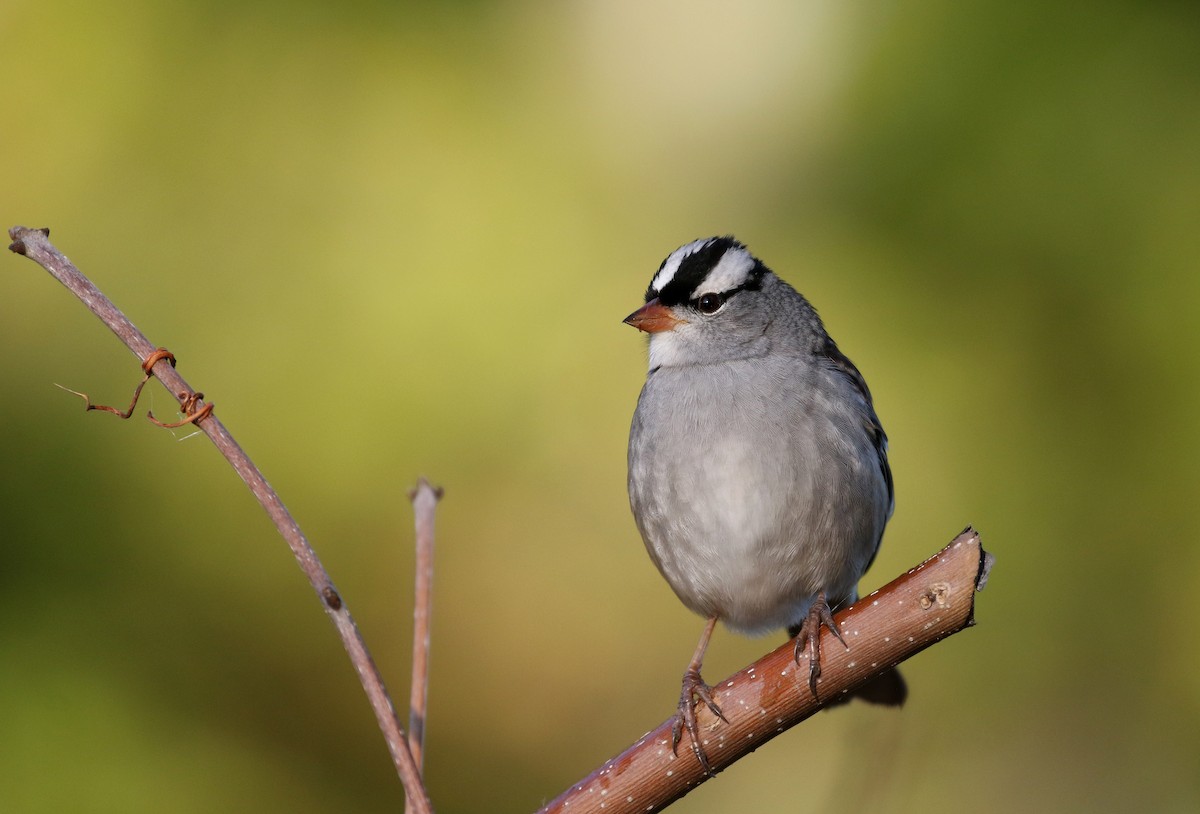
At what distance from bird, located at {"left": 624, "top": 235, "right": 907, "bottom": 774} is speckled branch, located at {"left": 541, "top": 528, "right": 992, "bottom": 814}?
40 cm

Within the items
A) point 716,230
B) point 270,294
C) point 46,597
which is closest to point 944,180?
point 716,230

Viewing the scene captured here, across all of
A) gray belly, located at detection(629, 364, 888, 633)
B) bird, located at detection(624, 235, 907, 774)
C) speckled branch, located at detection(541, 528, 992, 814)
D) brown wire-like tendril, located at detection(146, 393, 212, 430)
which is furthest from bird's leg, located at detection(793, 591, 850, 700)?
brown wire-like tendril, located at detection(146, 393, 212, 430)

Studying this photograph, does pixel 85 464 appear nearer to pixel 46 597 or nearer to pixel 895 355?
pixel 46 597

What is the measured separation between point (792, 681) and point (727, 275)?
50.2 inches

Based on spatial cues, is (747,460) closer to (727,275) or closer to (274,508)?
(727,275)

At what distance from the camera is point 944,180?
3.24 metres

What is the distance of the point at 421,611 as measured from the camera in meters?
1.18

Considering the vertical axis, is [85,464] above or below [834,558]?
above

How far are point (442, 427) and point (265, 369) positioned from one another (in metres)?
0.50

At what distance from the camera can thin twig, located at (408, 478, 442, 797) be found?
1.16m

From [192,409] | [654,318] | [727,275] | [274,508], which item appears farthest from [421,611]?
[727,275]

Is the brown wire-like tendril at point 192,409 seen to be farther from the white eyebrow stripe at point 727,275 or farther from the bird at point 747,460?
the white eyebrow stripe at point 727,275

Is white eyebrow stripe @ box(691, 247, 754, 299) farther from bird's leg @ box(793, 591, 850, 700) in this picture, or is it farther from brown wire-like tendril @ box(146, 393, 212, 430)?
brown wire-like tendril @ box(146, 393, 212, 430)

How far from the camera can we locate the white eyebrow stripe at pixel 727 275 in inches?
99.7
